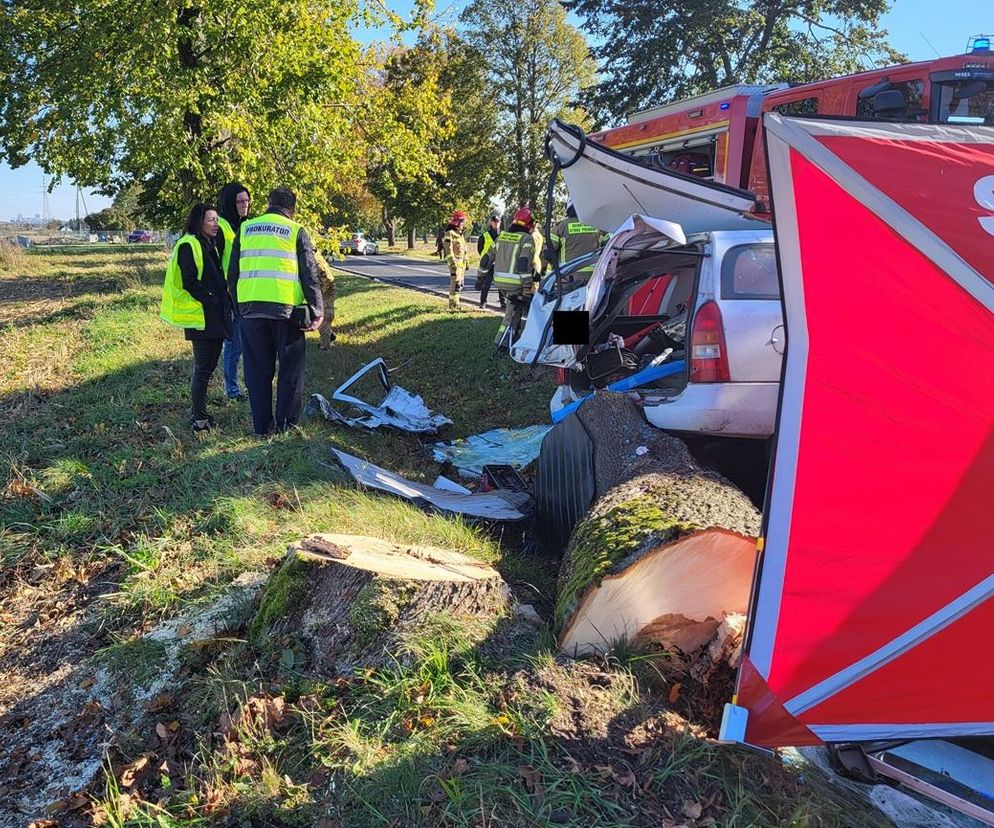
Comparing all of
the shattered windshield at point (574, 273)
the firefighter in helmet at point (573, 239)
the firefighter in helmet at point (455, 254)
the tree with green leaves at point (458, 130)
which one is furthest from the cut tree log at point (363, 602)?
the tree with green leaves at point (458, 130)

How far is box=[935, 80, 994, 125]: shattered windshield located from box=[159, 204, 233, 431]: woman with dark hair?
6363mm

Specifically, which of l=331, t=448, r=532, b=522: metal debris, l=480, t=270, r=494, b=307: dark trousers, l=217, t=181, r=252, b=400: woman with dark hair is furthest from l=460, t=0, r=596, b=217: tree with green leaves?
l=331, t=448, r=532, b=522: metal debris

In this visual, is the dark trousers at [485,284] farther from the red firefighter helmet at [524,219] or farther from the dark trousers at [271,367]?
the dark trousers at [271,367]

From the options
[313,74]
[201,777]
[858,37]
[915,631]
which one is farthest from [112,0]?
[858,37]

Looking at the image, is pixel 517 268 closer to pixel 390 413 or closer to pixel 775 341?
pixel 390 413

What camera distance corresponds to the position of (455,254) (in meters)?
11.4

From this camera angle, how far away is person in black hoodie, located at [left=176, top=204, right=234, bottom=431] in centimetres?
534

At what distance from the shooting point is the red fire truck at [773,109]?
6.14m

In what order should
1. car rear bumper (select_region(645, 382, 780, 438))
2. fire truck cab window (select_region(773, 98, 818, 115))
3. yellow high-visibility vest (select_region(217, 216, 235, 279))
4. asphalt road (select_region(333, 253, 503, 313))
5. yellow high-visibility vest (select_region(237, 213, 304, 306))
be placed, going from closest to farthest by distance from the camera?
car rear bumper (select_region(645, 382, 780, 438)), yellow high-visibility vest (select_region(237, 213, 304, 306)), yellow high-visibility vest (select_region(217, 216, 235, 279)), fire truck cab window (select_region(773, 98, 818, 115)), asphalt road (select_region(333, 253, 503, 313))

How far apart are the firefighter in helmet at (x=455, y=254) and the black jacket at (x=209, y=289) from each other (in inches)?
237

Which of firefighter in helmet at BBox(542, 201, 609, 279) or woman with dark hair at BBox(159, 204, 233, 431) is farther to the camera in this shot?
firefighter in helmet at BBox(542, 201, 609, 279)

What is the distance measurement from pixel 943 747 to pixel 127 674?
2855 millimetres

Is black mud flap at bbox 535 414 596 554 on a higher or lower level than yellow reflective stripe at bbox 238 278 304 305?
lower

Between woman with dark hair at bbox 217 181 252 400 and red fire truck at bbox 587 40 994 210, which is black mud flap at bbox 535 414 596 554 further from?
woman with dark hair at bbox 217 181 252 400
